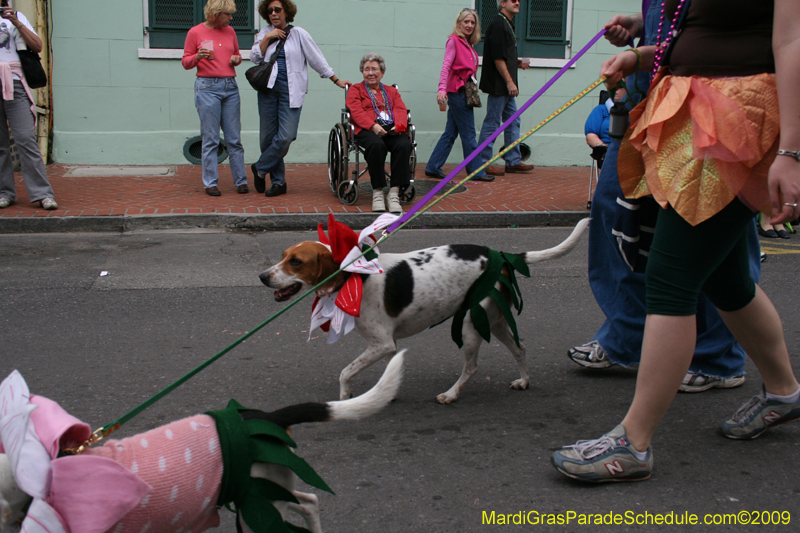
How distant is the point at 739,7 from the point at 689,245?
74 cm

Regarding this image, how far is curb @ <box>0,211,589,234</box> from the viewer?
23.9 ft

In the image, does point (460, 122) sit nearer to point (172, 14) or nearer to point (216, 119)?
point (216, 119)

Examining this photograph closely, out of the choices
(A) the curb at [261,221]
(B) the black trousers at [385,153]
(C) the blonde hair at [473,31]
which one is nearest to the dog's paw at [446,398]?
(A) the curb at [261,221]

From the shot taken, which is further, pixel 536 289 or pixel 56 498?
pixel 536 289

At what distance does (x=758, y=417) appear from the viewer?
2.86 m

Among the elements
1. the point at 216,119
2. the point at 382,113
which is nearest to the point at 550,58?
the point at 382,113

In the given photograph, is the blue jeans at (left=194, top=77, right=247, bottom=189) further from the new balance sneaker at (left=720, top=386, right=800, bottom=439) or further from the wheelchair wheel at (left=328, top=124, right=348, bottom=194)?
the new balance sneaker at (left=720, top=386, right=800, bottom=439)

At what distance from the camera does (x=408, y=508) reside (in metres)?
2.44

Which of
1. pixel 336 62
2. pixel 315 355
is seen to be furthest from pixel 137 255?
pixel 336 62

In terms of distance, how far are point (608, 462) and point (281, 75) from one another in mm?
7048

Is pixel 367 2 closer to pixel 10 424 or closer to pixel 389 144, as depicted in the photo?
pixel 389 144

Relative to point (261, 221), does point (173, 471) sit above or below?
above

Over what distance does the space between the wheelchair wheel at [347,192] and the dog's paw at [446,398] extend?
532 centimetres

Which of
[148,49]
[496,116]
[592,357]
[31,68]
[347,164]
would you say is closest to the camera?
[592,357]
